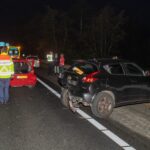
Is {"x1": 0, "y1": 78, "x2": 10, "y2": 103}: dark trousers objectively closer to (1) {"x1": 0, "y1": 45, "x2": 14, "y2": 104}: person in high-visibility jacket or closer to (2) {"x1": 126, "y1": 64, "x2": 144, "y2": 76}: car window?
(1) {"x1": 0, "y1": 45, "x2": 14, "y2": 104}: person in high-visibility jacket

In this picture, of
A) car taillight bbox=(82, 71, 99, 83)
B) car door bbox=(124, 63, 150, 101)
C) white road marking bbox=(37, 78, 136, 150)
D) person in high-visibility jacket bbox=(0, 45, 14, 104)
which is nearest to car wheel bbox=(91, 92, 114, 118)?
white road marking bbox=(37, 78, 136, 150)

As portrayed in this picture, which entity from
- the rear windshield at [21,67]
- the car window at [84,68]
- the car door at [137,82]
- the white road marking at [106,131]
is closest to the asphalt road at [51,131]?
the white road marking at [106,131]

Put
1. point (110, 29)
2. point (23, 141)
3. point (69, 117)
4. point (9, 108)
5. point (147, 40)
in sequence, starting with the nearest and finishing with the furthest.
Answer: point (23, 141), point (69, 117), point (9, 108), point (110, 29), point (147, 40)

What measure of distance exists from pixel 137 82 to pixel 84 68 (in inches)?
61.8

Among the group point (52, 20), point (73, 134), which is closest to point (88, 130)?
point (73, 134)

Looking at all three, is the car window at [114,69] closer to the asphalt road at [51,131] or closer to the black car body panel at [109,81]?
the black car body panel at [109,81]

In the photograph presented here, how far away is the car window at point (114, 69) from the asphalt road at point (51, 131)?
1.52 m

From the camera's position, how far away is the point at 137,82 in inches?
456

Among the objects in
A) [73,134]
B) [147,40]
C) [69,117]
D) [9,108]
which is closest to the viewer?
[73,134]

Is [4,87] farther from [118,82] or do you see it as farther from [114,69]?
[118,82]

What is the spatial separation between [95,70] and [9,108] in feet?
10.5

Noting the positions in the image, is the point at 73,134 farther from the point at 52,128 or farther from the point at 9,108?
the point at 9,108

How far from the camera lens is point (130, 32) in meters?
67.1

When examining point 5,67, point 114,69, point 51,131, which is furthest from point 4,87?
point 51,131
